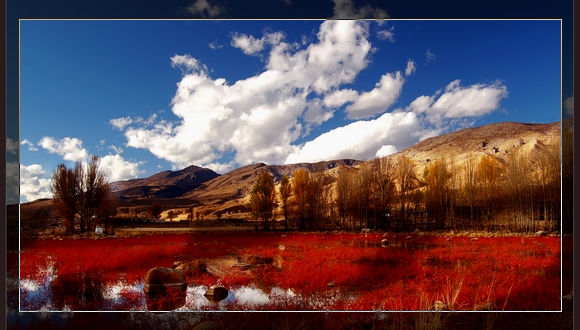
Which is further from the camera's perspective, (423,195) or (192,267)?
(423,195)

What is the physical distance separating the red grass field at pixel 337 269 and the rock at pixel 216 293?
23 centimetres

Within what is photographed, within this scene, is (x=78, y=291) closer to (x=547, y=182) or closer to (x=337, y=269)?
(x=337, y=269)

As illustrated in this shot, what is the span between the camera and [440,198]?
488 inches

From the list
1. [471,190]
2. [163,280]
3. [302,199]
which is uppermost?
[471,190]

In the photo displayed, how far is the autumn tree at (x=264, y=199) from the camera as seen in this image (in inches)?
427

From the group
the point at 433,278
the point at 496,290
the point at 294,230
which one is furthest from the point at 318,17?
the point at 496,290

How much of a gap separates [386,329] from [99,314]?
7.77 m

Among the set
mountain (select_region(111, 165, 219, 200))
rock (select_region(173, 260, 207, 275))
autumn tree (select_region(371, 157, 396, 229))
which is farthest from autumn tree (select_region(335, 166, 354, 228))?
rock (select_region(173, 260, 207, 275))

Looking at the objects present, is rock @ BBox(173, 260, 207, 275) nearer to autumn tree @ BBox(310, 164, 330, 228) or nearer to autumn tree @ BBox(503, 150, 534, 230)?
autumn tree @ BBox(310, 164, 330, 228)

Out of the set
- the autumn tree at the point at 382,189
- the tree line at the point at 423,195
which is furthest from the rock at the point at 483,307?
the autumn tree at the point at 382,189

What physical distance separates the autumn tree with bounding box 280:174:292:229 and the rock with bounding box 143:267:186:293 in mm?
4003

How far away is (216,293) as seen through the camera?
917 cm

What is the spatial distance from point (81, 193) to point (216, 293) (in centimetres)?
568

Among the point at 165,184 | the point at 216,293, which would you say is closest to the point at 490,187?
the point at 216,293
